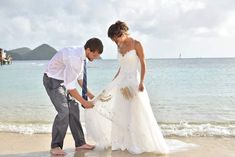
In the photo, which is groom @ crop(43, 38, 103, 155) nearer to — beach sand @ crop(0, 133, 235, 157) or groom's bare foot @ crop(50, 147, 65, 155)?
groom's bare foot @ crop(50, 147, 65, 155)

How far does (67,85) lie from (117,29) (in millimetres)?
1052

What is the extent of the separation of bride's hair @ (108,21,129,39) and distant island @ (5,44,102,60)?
11804cm

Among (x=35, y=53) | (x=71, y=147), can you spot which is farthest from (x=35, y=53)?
(x=71, y=147)

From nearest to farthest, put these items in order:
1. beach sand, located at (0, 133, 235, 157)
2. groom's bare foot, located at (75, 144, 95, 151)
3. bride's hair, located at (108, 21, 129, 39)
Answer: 1. bride's hair, located at (108, 21, 129, 39)
2. beach sand, located at (0, 133, 235, 157)
3. groom's bare foot, located at (75, 144, 95, 151)

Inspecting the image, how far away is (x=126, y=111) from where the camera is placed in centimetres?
575

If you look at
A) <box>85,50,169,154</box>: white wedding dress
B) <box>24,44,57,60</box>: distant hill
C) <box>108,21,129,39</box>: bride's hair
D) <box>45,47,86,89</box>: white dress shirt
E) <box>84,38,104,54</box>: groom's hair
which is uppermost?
<box>24,44,57,60</box>: distant hill

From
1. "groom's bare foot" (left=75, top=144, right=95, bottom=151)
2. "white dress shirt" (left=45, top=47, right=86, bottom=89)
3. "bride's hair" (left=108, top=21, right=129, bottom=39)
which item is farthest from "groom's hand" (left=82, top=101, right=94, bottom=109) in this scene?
"bride's hair" (left=108, top=21, right=129, bottom=39)

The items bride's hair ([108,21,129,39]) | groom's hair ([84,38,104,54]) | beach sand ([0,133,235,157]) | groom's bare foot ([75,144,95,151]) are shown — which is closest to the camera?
groom's hair ([84,38,104,54])

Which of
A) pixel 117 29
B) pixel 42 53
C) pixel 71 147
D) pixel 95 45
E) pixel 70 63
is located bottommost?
pixel 71 147

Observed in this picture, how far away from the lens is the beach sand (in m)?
5.74

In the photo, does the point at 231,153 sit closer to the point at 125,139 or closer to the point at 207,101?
the point at 125,139

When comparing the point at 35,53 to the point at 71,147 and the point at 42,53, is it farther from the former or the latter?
the point at 71,147

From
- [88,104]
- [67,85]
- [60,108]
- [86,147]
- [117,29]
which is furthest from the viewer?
[86,147]

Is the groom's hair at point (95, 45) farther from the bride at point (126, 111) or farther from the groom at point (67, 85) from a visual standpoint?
the bride at point (126, 111)
